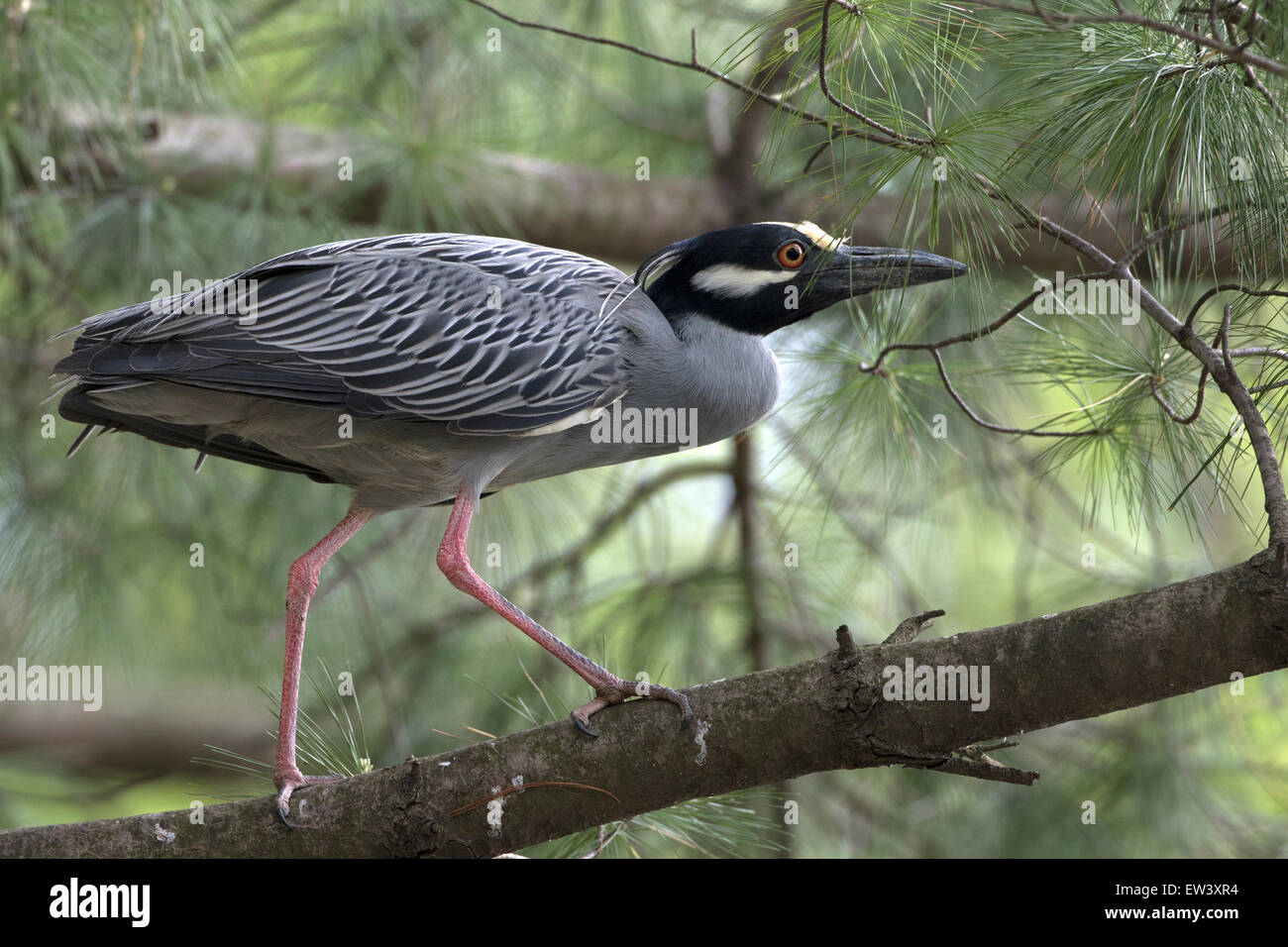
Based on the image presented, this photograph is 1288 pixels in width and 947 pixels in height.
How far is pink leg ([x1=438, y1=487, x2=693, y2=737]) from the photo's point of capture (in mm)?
2210

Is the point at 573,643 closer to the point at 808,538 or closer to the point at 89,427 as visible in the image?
the point at 808,538

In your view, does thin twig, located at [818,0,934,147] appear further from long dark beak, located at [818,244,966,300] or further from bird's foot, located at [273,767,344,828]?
bird's foot, located at [273,767,344,828]

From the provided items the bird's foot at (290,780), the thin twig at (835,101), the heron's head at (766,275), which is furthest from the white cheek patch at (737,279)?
the bird's foot at (290,780)

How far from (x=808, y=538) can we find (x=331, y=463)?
89.8 inches

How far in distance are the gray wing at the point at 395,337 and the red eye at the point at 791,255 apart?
1.05 feet

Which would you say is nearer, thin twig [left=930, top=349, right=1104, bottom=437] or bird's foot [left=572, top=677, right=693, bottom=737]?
bird's foot [left=572, top=677, right=693, bottom=737]

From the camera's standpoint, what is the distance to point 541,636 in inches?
99.8

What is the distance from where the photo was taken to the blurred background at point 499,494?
402 cm

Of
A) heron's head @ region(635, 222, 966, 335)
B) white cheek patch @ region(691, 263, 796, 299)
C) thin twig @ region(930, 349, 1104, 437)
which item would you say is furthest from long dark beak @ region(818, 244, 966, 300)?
thin twig @ region(930, 349, 1104, 437)

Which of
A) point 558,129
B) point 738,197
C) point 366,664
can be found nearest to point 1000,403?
point 738,197

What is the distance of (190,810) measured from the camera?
7.54ft

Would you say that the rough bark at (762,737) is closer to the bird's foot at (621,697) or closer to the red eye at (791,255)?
the bird's foot at (621,697)

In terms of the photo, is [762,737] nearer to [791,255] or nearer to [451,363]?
[451,363]

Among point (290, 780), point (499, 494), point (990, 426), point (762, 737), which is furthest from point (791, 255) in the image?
point (499, 494)
